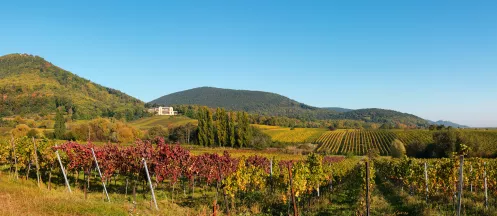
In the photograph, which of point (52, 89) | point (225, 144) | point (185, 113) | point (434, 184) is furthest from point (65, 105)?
point (434, 184)

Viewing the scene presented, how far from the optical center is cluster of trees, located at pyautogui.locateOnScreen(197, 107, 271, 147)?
78.0 meters

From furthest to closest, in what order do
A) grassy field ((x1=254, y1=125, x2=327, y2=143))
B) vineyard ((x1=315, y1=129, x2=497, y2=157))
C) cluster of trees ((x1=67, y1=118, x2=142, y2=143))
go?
grassy field ((x1=254, y1=125, x2=327, y2=143)) < cluster of trees ((x1=67, y1=118, x2=142, y2=143)) < vineyard ((x1=315, y1=129, x2=497, y2=157))

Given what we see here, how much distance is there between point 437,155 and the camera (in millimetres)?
66000

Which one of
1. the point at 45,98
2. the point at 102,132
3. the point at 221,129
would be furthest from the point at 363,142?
the point at 45,98

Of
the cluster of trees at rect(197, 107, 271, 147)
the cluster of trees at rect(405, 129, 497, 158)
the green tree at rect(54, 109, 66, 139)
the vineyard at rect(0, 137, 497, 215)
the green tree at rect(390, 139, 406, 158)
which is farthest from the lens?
the green tree at rect(54, 109, 66, 139)

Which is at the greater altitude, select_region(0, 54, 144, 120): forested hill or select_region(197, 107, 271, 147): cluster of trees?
select_region(0, 54, 144, 120): forested hill

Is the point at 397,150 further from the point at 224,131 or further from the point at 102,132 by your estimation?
the point at 102,132

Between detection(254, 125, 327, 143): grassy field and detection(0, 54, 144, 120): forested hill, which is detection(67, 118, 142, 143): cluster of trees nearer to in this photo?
detection(254, 125, 327, 143): grassy field

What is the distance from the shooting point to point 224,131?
7812 cm

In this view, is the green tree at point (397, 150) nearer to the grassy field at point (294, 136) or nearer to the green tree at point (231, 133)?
the grassy field at point (294, 136)

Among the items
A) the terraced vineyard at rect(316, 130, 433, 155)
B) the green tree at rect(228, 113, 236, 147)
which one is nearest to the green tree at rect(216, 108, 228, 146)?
the green tree at rect(228, 113, 236, 147)

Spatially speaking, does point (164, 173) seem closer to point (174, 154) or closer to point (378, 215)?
point (174, 154)

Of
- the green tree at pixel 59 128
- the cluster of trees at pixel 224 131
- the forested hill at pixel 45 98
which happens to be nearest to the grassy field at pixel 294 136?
the cluster of trees at pixel 224 131

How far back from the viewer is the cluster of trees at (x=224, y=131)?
78000 millimetres
